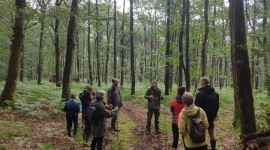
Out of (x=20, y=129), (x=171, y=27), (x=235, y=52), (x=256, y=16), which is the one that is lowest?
(x=20, y=129)

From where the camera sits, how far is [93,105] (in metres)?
5.41

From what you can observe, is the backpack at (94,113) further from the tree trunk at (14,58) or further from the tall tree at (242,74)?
the tree trunk at (14,58)

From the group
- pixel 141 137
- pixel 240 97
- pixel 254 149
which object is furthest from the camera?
pixel 141 137

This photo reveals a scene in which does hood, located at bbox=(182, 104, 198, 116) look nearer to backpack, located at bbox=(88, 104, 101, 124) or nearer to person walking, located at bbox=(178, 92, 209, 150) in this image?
person walking, located at bbox=(178, 92, 209, 150)

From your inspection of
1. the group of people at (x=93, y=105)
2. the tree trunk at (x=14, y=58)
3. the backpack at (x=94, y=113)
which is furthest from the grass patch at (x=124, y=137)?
the tree trunk at (x=14, y=58)

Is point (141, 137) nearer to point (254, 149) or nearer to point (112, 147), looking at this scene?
point (112, 147)

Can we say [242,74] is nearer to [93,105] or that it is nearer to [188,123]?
[188,123]

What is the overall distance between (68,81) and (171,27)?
9424 millimetres

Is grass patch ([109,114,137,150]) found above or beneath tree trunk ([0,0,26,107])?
beneath

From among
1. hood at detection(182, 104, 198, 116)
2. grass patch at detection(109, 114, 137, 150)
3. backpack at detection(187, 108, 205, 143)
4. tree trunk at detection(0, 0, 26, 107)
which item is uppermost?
tree trunk at detection(0, 0, 26, 107)

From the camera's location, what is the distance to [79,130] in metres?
8.26

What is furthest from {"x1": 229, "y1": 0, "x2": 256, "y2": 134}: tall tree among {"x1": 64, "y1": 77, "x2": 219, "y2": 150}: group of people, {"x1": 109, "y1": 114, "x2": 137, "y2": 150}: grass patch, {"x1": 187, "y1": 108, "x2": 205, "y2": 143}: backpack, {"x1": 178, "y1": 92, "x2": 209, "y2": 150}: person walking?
{"x1": 109, "y1": 114, "x2": 137, "y2": 150}: grass patch

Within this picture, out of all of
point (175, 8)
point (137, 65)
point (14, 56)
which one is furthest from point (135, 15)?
point (137, 65)

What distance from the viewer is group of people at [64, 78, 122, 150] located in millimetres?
5477
